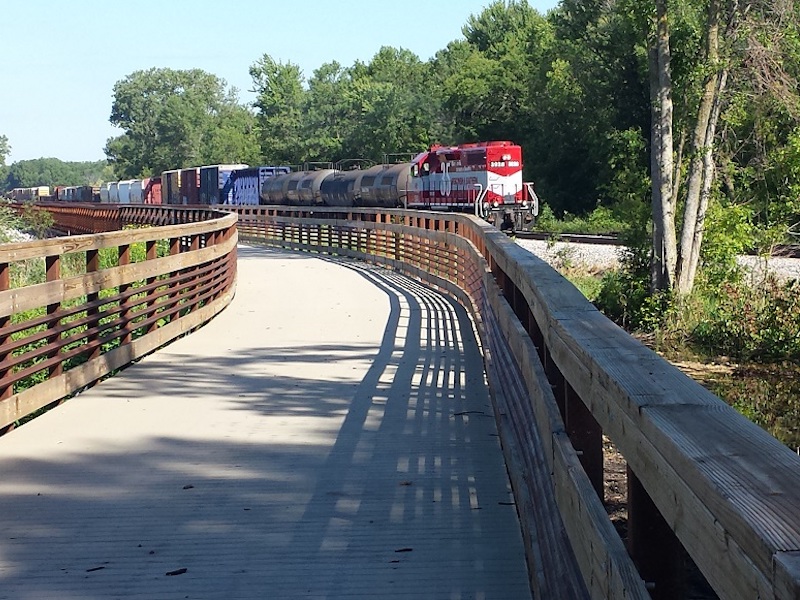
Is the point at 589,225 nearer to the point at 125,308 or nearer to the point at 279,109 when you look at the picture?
the point at 125,308

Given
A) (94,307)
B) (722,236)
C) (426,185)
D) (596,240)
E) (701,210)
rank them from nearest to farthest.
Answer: (94,307) < (701,210) < (722,236) < (596,240) < (426,185)

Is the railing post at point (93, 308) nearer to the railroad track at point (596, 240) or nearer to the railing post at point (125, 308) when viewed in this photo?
the railing post at point (125, 308)

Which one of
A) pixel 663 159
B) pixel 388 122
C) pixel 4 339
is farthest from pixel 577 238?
pixel 388 122

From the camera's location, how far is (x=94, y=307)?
10.1m

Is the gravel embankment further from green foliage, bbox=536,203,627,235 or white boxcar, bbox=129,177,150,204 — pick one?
white boxcar, bbox=129,177,150,204

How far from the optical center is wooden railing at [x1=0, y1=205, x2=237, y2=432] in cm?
832

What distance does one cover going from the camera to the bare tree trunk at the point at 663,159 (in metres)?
16.6

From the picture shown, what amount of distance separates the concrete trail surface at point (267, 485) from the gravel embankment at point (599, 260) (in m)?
8.91

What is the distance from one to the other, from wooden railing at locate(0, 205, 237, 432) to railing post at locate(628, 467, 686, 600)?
620 centimetres

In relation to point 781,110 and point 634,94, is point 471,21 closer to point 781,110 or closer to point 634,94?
point 634,94

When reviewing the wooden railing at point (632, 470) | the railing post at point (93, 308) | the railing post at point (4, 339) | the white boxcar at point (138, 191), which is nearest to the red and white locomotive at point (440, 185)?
the railing post at point (93, 308)

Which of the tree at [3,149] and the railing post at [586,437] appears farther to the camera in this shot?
the tree at [3,149]

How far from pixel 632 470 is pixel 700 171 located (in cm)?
1496

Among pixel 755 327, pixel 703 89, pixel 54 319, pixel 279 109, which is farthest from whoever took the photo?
pixel 279 109
